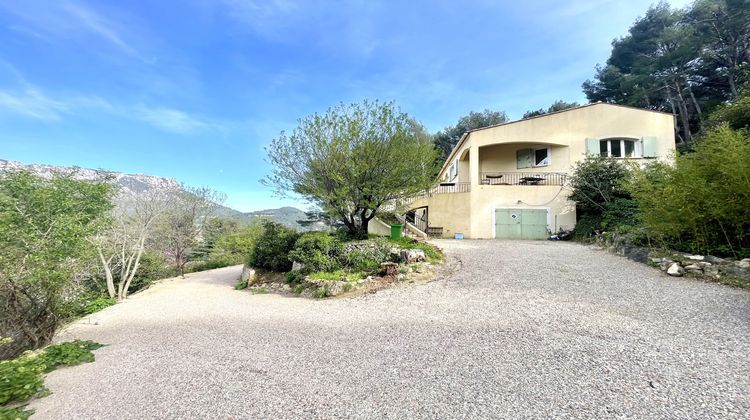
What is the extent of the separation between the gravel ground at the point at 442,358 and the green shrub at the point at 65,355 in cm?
18

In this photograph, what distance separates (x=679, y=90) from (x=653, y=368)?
3105 cm

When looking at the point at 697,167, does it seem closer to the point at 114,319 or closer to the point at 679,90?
the point at 114,319

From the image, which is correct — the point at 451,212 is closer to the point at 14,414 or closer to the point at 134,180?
the point at 14,414

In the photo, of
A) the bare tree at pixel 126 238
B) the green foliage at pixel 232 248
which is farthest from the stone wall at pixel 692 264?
the green foliage at pixel 232 248

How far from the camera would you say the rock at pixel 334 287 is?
689cm

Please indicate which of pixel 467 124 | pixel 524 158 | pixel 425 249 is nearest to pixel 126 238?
pixel 425 249

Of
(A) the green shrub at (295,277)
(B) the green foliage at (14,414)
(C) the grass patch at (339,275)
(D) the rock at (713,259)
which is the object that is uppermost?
(D) the rock at (713,259)

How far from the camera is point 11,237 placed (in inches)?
209

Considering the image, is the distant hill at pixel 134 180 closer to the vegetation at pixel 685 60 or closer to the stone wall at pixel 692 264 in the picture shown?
the stone wall at pixel 692 264

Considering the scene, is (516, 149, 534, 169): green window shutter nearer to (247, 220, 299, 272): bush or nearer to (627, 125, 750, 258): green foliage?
(627, 125, 750, 258): green foliage

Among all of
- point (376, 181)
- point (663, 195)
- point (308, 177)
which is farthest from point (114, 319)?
point (663, 195)

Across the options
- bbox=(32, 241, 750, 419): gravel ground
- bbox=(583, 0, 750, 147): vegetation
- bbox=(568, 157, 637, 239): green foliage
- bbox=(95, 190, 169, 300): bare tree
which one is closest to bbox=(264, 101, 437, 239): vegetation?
bbox=(32, 241, 750, 419): gravel ground

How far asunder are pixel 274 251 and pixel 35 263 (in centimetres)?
563

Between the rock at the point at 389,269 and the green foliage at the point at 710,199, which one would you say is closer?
the green foliage at the point at 710,199
